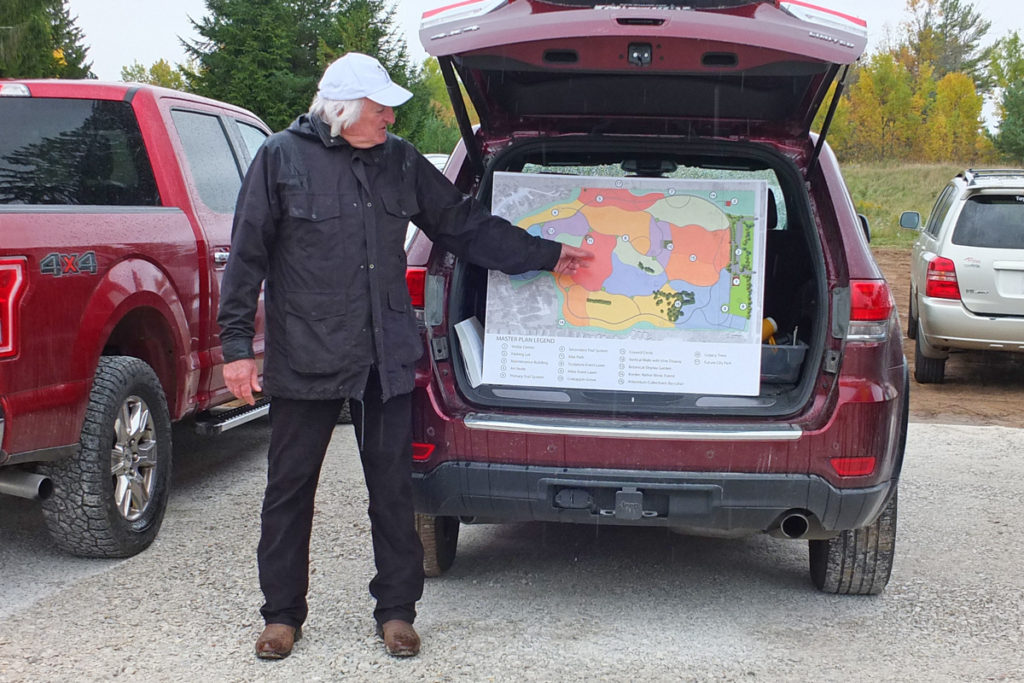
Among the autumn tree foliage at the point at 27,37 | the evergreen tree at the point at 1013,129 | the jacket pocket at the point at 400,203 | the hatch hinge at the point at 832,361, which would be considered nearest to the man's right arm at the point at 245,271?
the jacket pocket at the point at 400,203

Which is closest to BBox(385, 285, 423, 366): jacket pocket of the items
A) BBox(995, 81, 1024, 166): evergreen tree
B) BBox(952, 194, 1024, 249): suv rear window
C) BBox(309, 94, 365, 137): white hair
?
BBox(309, 94, 365, 137): white hair

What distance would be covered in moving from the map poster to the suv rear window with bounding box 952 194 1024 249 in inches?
244

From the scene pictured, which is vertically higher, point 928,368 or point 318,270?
point 318,270

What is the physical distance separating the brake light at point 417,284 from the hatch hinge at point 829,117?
1.38 m

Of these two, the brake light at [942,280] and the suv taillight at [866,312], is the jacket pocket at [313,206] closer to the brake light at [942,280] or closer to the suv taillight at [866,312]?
the suv taillight at [866,312]

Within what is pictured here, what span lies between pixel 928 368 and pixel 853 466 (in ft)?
23.3

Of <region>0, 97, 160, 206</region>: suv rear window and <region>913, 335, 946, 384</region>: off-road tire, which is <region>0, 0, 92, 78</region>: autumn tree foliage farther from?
<region>0, 97, 160, 206</region>: suv rear window

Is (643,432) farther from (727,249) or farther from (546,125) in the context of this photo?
(546,125)

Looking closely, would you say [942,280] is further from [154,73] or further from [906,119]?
[154,73]

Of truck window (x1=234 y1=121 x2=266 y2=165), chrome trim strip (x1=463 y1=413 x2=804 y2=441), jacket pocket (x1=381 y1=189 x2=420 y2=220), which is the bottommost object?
chrome trim strip (x1=463 y1=413 x2=804 y2=441)

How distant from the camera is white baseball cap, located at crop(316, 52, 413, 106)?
3.65 metres

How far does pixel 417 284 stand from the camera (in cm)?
409

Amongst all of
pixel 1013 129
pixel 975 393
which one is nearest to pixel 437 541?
pixel 975 393

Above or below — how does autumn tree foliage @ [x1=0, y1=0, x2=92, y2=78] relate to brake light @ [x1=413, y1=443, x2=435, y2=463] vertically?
above
